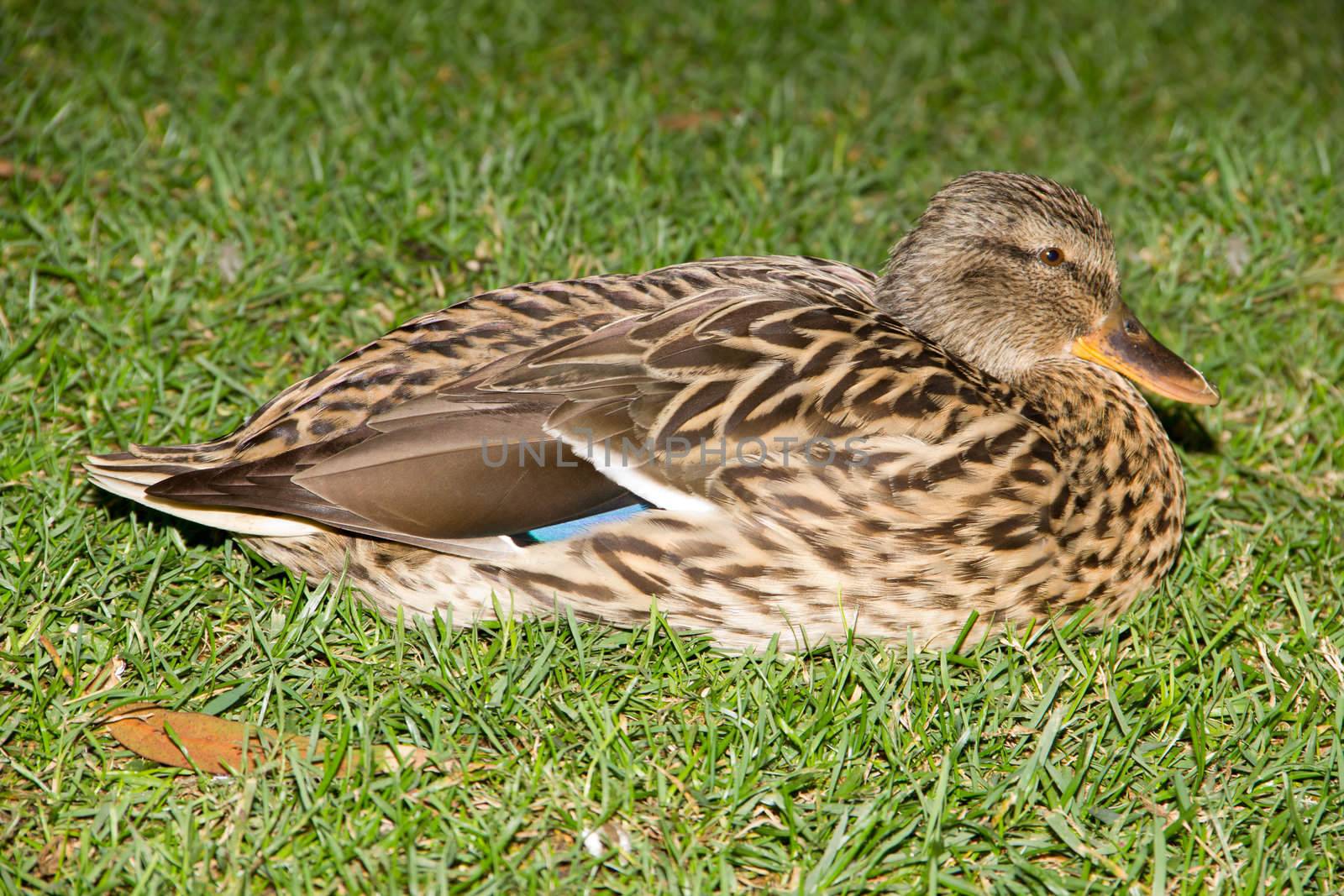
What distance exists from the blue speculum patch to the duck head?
3.74ft

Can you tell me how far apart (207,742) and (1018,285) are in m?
2.47

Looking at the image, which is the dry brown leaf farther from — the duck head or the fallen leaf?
the fallen leaf

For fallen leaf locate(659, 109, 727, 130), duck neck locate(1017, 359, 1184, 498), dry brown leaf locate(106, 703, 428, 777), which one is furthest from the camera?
fallen leaf locate(659, 109, 727, 130)

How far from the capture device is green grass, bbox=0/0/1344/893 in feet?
9.12

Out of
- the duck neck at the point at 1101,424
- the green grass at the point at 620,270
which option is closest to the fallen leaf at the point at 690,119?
the green grass at the point at 620,270

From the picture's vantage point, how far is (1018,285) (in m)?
3.65

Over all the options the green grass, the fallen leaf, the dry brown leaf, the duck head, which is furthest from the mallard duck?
the fallen leaf

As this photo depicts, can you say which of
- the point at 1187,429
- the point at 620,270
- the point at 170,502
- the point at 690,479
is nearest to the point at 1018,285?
the point at 1187,429

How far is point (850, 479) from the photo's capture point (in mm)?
3141

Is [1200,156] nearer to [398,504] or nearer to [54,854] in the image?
[398,504]

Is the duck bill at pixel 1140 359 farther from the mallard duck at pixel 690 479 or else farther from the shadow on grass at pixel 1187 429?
the shadow on grass at pixel 1187 429

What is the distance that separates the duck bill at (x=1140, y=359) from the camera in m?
3.64

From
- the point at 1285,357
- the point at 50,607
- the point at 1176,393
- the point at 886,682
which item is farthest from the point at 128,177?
the point at 1285,357

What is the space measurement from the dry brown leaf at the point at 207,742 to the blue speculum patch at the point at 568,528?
0.59 m
